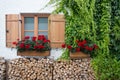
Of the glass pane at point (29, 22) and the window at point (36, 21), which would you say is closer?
the window at point (36, 21)

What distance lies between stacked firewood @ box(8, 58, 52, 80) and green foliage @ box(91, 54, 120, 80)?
1142mm

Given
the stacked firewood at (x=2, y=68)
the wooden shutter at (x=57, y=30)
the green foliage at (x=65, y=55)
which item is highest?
the wooden shutter at (x=57, y=30)

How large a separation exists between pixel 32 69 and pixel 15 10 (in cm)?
162

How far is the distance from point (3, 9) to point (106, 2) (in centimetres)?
267

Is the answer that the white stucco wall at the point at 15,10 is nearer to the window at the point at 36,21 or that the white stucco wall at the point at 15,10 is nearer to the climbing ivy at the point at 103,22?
the window at the point at 36,21

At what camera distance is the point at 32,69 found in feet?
24.1

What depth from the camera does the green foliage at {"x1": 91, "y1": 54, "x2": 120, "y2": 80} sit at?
7.15 m

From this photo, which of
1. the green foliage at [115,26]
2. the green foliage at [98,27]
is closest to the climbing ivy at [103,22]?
the green foliage at [98,27]

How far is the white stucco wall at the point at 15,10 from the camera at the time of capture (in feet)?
25.3

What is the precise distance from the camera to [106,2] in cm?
758

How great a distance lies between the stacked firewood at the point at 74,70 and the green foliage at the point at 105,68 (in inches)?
6.2

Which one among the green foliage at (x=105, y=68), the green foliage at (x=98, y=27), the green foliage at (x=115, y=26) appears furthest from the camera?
the green foliage at (x=115, y=26)

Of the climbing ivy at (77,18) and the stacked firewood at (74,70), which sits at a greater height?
the climbing ivy at (77,18)

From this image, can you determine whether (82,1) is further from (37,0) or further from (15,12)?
(15,12)
